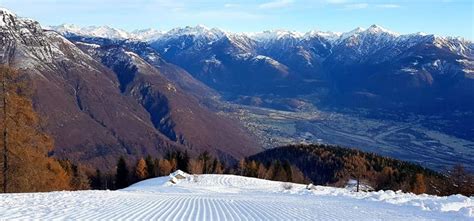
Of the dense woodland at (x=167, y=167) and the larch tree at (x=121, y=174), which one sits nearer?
the dense woodland at (x=167, y=167)

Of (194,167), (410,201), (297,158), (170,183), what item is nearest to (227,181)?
(170,183)

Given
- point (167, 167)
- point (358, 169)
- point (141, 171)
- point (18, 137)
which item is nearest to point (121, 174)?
point (141, 171)

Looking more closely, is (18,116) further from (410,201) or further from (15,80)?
(410,201)

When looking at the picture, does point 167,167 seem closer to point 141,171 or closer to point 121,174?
point 141,171

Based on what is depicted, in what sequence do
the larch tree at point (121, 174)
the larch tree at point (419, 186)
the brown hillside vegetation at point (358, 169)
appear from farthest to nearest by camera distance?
the larch tree at point (121, 174)
the brown hillside vegetation at point (358, 169)
the larch tree at point (419, 186)

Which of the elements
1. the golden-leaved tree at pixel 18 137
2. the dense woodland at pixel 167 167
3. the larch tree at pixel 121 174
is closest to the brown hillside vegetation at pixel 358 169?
the dense woodland at pixel 167 167

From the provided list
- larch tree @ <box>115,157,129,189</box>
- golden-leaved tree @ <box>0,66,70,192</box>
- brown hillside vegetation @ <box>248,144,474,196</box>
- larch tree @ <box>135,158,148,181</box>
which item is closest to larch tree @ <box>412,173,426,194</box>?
brown hillside vegetation @ <box>248,144,474,196</box>

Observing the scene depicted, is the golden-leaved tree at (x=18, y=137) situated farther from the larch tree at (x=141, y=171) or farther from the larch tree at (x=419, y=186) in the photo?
the larch tree at (x=141, y=171)
